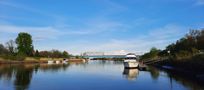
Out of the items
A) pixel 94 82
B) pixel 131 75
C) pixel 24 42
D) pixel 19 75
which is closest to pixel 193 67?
pixel 131 75

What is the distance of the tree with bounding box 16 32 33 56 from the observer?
492 ft

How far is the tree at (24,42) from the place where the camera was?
492ft

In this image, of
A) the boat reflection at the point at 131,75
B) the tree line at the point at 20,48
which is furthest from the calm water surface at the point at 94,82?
the tree line at the point at 20,48

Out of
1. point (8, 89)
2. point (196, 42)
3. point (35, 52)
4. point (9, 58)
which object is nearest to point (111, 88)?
point (8, 89)

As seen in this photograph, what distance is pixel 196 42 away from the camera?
8119 cm

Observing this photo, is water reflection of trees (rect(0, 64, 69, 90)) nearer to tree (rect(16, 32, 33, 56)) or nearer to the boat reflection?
the boat reflection

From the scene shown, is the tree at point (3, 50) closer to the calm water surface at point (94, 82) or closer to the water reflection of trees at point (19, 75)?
the water reflection of trees at point (19, 75)

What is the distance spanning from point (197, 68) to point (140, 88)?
21463 millimetres

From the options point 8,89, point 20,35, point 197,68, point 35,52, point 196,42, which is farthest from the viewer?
point 35,52

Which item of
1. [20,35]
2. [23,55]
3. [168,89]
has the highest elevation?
[20,35]

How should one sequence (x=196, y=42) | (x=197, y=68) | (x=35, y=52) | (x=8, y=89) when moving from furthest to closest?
(x=35, y=52), (x=196, y=42), (x=197, y=68), (x=8, y=89)

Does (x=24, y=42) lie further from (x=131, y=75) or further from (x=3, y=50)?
(x=131, y=75)

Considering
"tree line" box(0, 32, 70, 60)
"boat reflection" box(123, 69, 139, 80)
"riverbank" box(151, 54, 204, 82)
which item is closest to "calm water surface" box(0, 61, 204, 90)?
"boat reflection" box(123, 69, 139, 80)

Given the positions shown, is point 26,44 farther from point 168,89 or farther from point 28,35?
point 168,89
